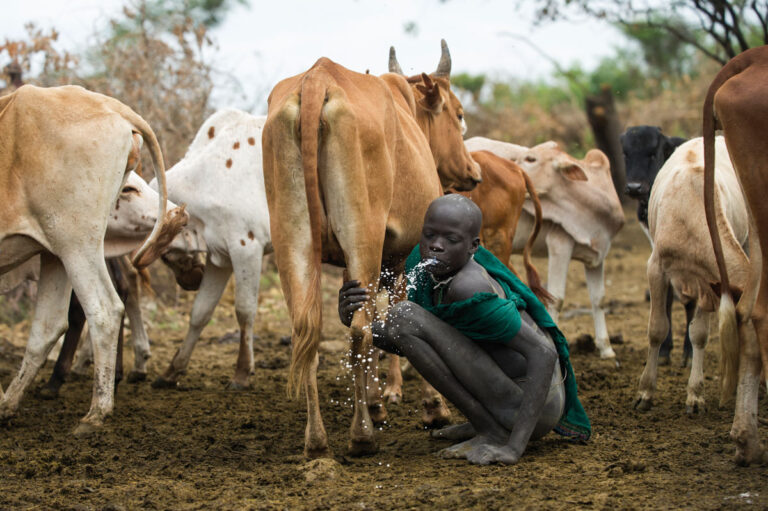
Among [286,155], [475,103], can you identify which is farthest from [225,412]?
[475,103]

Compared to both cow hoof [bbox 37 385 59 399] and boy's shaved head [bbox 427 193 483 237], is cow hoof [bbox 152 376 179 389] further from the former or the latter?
boy's shaved head [bbox 427 193 483 237]

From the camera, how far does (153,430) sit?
5.66 m

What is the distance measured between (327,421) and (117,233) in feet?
7.52

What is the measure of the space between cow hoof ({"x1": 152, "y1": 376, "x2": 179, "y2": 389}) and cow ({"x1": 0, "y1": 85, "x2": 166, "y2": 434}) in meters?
1.52

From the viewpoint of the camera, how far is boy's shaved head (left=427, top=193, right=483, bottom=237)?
14.7 feet

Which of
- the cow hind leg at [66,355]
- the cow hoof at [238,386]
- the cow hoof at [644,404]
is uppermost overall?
the cow hind leg at [66,355]

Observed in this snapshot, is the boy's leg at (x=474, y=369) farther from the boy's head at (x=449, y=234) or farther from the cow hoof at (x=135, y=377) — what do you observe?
the cow hoof at (x=135, y=377)

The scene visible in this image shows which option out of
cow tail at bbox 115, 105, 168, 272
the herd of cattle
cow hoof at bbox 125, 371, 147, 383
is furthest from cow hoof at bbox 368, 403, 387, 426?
cow hoof at bbox 125, 371, 147, 383

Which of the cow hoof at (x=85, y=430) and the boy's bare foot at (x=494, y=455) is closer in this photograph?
the boy's bare foot at (x=494, y=455)

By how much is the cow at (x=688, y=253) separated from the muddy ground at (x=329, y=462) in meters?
0.28

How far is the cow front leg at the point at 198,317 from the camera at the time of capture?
7266 millimetres

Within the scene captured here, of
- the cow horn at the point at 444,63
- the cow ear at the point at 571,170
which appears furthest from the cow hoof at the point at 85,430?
the cow ear at the point at 571,170

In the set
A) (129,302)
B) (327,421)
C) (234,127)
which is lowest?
(327,421)

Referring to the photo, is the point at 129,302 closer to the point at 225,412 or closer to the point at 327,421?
the point at 225,412
